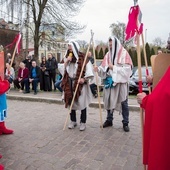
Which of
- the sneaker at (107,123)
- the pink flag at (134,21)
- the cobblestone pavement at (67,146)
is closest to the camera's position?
the pink flag at (134,21)

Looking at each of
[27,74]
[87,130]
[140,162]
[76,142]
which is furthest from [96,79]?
[27,74]

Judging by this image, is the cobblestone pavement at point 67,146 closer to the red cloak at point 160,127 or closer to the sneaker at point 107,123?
the sneaker at point 107,123

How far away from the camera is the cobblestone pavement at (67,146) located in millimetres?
3617

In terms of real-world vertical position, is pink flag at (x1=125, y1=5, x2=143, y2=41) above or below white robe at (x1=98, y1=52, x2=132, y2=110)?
above

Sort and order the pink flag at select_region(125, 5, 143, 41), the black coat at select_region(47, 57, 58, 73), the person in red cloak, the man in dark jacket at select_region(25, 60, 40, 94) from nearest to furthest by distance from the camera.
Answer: the person in red cloak < the pink flag at select_region(125, 5, 143, 41) < the man in dark jacket at select_region(25, 60, 40, 94) < the black coat at select_region(47, 57, 58, 73)

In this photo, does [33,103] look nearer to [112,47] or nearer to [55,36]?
[112,47]

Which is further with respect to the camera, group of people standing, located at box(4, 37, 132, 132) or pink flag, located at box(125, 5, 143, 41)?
group of people standing, located at box(4, 37, 132, 132)

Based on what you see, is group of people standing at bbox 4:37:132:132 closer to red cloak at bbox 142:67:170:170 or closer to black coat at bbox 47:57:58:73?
red cloak at bbox 142:67:170:170

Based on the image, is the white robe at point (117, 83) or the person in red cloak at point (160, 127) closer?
the person in red cloak at point (160, 127)

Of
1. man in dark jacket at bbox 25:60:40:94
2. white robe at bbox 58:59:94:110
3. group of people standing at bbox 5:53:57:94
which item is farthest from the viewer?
group of people standing at bbox 5:53:57:94

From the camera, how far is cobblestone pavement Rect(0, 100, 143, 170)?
3.62 meters

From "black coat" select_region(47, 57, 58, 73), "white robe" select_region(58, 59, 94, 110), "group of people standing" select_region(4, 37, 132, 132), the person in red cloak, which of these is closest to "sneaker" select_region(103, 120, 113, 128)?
"group of people standing" select_region(4, 37, 132, 132)

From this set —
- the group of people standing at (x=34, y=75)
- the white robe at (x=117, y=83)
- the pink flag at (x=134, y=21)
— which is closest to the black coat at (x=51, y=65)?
the group of people standing at (x=34, y=75)

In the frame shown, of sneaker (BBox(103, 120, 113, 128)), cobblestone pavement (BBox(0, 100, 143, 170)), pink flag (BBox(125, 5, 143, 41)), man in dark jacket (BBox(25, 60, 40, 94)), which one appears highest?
pink flag (BBox(125, 5, 143, 41))
